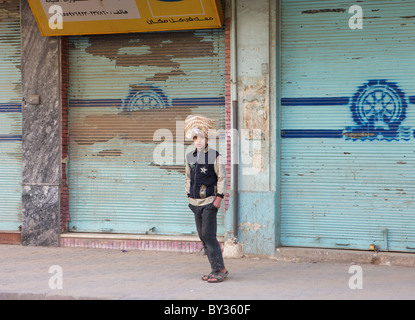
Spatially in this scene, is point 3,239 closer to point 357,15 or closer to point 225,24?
point 225,24

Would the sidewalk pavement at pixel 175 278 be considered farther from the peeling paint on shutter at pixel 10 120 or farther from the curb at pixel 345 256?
the peeling paint on shutter at pixel 10 120

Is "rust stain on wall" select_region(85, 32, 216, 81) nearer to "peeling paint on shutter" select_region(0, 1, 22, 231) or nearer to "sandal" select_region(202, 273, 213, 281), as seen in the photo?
"peeling paint on shutter" select_region(0, 1, 22, 231)

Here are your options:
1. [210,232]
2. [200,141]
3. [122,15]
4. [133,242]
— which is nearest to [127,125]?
[122,15]

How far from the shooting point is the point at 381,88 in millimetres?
8422

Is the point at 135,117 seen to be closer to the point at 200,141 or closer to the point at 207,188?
the point at 200,141

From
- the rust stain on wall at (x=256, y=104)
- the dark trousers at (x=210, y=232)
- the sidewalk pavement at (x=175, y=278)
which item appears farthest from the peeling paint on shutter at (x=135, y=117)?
the dark trousers at (x=210, y=232)

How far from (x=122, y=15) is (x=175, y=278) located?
4.17m

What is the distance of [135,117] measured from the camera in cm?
949

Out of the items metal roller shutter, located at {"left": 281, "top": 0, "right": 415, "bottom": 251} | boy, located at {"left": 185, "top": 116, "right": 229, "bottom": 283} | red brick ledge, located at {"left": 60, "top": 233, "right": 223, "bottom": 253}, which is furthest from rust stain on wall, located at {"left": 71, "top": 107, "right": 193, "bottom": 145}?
boy, located at {"left": 185, "top": 116, "right": 229, "bottom": 283}

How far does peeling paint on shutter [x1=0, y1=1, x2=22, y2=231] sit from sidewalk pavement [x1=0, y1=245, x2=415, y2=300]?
1.17m

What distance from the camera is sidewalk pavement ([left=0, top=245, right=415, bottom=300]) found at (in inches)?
253
